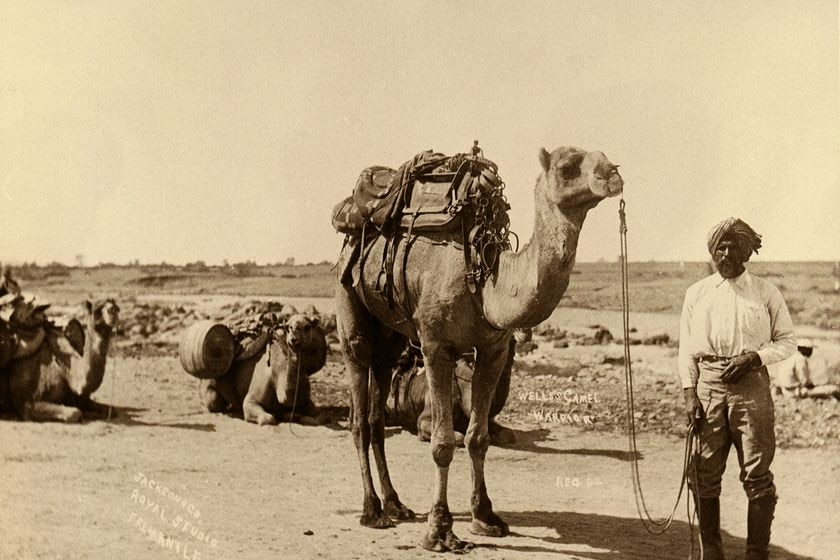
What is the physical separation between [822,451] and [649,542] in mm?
3018

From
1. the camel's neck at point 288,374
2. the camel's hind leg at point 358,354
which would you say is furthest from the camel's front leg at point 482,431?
the camel's neck at point 288,374

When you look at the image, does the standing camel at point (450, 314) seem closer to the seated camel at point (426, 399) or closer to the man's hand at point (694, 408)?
the man's hand at point (694, 408)

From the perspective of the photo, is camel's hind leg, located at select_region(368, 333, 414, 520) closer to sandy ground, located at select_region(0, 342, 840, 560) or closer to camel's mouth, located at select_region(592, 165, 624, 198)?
sandy ground, located at select_region(0, 342, 840, 560)

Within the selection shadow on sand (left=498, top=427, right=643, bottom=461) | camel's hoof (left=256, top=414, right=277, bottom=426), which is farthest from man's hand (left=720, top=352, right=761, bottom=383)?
camel's hoof (left=256, top=414, right=277, bottom=426)

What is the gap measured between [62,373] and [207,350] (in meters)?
1.60

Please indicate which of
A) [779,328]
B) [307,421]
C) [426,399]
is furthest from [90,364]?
[779,328]

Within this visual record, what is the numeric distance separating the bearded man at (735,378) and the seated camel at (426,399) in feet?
12.0

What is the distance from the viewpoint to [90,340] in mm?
9953

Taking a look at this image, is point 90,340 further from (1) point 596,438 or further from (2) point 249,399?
(1) point 596,438

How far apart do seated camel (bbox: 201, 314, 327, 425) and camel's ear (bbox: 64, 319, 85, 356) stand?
5.18ft

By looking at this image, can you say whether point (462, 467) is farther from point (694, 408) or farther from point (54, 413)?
point (54, 413)

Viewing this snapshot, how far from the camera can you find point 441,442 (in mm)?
5652

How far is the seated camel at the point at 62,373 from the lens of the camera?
9852mm

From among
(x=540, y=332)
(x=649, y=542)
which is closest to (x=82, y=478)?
(x=649, y=542)
